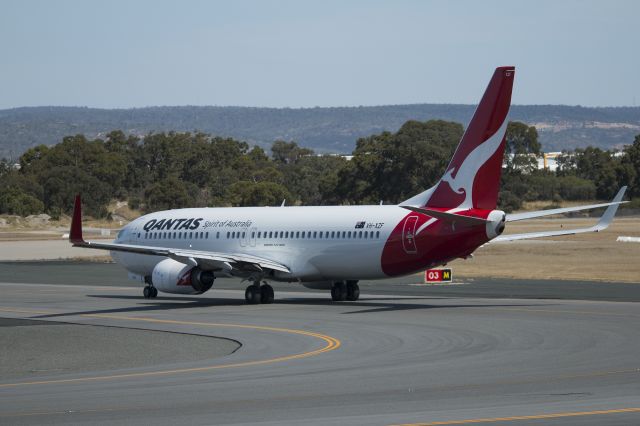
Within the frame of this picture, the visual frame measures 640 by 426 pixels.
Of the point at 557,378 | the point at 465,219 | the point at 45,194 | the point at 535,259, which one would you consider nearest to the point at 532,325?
the point at 465,219

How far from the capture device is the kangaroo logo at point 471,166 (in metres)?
35.8

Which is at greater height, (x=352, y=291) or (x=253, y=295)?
(x=352, y=291)

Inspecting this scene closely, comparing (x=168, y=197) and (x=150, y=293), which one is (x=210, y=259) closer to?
(x=150, y=293)

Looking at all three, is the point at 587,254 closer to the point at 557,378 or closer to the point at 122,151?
the point at 557,378

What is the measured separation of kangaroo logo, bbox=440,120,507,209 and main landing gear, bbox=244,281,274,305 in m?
8.70

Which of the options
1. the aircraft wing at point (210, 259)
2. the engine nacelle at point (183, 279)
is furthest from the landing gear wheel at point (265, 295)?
the engine nacelle at point (183, 279)

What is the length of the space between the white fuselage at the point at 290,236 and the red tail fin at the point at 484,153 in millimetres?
2665

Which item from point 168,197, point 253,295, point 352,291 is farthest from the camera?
point 168,197

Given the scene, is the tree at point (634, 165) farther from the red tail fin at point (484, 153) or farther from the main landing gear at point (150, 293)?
the red tail fin at point (484, 153)

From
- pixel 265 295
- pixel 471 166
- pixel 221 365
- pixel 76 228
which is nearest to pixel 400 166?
pixel 265 295

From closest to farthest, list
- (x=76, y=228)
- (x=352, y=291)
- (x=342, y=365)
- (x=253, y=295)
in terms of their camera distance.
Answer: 1. (x=342, y=365)
2. (x=76, y=228)
3. (x=253, y=295)
4. (x=352, y=291)

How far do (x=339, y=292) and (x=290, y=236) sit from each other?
107 inches

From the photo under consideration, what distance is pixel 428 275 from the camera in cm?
4931

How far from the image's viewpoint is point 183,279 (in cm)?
4009
